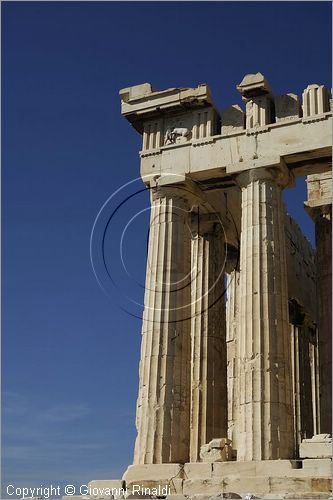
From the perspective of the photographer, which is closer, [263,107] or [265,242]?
[265,242]

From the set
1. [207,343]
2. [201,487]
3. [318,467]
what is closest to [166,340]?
[207,343]

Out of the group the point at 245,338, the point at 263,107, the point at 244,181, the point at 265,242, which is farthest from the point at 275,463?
the point at 263,107

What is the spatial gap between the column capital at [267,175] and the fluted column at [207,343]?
4649mm

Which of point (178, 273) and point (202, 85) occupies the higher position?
point (202, 85)

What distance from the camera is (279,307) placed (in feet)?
79.6

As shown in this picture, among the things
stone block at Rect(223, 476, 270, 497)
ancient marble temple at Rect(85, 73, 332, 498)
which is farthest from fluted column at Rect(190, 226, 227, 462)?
stone block at Rect(223, 476, 270, 497)

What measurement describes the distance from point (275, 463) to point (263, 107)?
39.3ft

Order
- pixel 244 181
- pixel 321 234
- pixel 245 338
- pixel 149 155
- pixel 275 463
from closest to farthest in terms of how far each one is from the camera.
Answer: pixel 275 463, pixel 245 338, pixel 244 181, pixel 149 155, pixel 321 234

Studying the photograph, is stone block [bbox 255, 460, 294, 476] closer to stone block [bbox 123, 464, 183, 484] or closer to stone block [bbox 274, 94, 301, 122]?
stone block [bbox 123, 464, 183, 484]

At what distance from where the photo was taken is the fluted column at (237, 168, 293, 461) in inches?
884

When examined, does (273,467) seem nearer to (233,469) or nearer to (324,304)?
(233,469)

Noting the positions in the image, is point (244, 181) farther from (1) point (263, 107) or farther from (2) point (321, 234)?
(2) point (321, 234)

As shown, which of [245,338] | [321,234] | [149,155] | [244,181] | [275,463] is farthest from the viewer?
[321,234]

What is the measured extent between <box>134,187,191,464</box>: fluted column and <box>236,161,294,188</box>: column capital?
2.57 m
